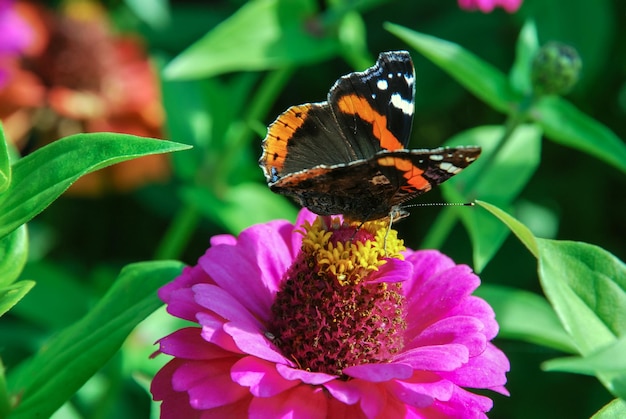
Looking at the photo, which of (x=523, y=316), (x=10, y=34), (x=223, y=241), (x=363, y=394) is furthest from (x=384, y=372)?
(x=10, y=34)

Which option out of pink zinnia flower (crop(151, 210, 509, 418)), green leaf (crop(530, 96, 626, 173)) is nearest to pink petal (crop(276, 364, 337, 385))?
pink zinnia flower (crop(151, 210, 509, 418))

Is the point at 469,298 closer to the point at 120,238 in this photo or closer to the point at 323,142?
the point at 323,142

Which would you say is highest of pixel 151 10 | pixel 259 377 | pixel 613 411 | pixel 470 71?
pixel 151 10

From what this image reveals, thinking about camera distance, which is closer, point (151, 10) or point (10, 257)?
point (10, 257)

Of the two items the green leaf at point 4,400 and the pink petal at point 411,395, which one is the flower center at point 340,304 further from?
the green leaf at point 4,400

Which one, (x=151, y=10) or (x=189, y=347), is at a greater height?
(x=151, y=10)

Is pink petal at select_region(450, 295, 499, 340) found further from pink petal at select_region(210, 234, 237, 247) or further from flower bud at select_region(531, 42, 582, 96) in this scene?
flower bud at select_region(531, 42, 582, 96)

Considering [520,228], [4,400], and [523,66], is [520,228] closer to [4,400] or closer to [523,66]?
[4,400]
